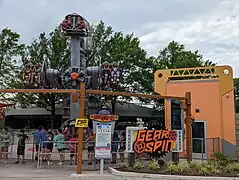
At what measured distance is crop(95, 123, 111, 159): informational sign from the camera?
12.1 meters

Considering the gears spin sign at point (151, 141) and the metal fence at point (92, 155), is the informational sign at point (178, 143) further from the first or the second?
the metal fence at point (92, 155)

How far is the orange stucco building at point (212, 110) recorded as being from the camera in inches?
722

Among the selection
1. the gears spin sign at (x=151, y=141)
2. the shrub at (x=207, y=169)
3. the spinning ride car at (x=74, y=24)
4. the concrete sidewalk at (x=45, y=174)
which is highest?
the spinning ride car at (x=74, y=24)

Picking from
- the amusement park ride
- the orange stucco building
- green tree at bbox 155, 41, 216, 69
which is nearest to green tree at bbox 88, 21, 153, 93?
green tree at bbox 155, 41, 216, 69

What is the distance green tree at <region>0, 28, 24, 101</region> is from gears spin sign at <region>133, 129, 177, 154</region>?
26140mm

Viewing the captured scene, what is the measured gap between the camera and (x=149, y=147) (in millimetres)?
13172

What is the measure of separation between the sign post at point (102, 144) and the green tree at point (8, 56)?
86.4 ft

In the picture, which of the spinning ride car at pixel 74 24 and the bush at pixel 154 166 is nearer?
the bush at pixel 154 166

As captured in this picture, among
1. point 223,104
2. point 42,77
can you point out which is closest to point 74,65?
point 42,77

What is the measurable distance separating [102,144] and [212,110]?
903 cm

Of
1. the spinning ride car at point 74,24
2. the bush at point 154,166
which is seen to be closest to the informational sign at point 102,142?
the bush at point 154,166

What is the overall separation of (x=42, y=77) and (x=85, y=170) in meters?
11.6

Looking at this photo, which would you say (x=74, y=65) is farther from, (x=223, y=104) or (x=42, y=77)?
→ (x=223, y=104)

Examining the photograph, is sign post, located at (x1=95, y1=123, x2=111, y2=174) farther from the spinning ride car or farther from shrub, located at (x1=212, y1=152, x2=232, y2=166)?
the spinning ride car
